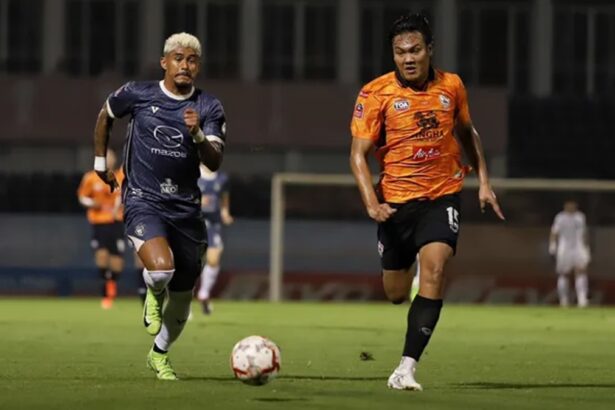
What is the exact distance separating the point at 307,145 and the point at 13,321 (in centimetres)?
2297

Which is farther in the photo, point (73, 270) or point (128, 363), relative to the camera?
point (73, 270)

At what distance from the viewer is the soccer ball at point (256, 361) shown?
32.2 ft

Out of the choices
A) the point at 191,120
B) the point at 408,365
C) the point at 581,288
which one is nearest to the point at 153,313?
the point at 191,120

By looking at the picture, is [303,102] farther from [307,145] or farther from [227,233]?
[227,233]

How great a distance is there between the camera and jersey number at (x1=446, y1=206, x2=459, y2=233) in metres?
10.4

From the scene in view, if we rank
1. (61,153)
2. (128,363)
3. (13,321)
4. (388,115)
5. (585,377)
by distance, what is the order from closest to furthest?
(388,115) → (585,377) → (128,363) → (13,321) → (61,153)

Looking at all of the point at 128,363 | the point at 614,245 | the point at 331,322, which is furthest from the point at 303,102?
the point at 128,363

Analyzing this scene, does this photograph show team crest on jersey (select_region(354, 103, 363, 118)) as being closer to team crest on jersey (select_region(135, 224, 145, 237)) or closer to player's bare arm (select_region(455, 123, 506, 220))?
player's bare arm (select_region(455, 123, 506, 220))

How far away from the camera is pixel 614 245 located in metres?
31.1

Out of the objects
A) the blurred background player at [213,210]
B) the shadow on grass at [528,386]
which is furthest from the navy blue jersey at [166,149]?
the blurred background player at [213,210]

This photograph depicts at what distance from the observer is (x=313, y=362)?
13.1m

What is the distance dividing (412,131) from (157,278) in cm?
181

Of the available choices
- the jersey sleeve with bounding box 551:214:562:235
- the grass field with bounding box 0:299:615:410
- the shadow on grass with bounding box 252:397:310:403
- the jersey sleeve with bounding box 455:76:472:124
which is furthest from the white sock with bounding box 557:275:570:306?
the shadow on grass with bounding box 252:397:310:403

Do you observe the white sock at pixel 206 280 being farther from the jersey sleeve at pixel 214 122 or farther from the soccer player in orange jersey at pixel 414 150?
the soccer player in orange jersey at pixel 414 150
